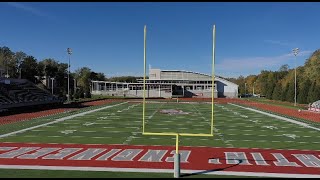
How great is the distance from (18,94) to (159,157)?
3528cm

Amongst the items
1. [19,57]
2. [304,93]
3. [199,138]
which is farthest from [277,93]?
[19,57]

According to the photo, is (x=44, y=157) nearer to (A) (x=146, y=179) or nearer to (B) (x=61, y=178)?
(B) (x=61, y=178)

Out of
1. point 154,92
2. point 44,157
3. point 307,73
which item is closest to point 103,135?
point 44,157

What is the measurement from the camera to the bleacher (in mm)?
38281

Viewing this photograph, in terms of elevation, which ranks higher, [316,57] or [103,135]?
[316,57]

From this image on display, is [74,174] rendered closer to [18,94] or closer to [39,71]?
[18,94]

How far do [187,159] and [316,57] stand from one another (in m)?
60.1

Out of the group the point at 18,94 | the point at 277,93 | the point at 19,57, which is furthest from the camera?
the point at 19,57

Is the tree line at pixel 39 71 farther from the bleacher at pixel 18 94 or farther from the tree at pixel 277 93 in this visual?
the tree at pixel 277 93

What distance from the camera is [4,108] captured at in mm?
34469

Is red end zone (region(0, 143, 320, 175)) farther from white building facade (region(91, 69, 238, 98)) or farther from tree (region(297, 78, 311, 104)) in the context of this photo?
white building facade (region(91, 69, 238, 98))

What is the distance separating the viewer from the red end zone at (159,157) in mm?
11391

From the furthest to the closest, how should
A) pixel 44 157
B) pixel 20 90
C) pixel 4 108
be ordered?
pixel 20 90 → pixel 4 108 → pixel 44 157

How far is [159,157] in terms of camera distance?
42.1 ft
